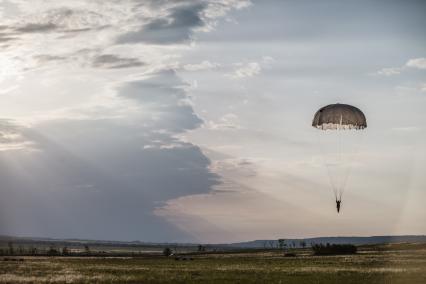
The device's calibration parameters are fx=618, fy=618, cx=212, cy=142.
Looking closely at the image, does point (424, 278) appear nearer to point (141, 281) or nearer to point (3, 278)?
point (141, 281)

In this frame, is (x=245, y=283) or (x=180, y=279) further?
(x=180, y=279)

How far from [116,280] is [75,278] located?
3.66 m

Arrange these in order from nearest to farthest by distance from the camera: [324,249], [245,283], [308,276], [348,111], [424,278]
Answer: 1. [245,283]
2. [424,278]
3. [308,276]
4. [348,111]
5. [324,249]

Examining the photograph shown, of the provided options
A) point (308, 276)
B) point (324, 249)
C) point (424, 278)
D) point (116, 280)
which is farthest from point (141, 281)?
point (324, 249)

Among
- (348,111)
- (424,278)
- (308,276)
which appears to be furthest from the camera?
(348,111)

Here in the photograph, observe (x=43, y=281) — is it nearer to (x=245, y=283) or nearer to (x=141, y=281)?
(x=141, y=281)

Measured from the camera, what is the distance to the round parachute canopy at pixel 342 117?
5494 centimetres

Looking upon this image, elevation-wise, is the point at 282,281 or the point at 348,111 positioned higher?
the point at 348,111

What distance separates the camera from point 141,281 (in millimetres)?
45406

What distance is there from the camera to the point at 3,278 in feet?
153

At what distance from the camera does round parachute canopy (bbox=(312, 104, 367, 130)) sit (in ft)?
180

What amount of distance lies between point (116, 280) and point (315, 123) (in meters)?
24.0

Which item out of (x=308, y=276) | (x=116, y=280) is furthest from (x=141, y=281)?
(x=308, y=276)

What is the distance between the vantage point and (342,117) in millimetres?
55188
